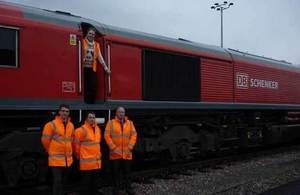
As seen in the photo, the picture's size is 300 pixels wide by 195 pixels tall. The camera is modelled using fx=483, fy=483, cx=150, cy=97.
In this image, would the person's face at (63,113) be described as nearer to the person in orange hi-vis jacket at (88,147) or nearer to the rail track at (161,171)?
the person in orange hi-vis jacket at (88,147)

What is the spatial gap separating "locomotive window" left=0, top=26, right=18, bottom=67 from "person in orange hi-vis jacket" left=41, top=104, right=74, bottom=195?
141cm

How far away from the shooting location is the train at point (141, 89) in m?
8.38

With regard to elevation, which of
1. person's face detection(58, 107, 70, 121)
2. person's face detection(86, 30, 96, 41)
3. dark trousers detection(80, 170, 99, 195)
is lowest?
dark trousers detection(80, 170, 99, 195)

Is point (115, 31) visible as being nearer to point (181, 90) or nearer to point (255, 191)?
point (181, 90)

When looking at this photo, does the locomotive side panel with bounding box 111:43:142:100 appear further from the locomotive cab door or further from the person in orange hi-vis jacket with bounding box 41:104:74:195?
the person in orange hi-vis jacket with bounding box 41:104:74:195

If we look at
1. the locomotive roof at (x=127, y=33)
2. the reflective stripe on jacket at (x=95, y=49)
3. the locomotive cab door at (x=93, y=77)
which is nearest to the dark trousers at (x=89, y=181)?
the locomotive cab door at (x=93, y=77)

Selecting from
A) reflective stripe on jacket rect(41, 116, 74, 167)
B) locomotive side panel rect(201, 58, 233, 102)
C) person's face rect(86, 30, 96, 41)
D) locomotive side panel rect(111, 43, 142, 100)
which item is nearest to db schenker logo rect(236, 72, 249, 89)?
locomotive side panel rect(201, 58, 233, 102)

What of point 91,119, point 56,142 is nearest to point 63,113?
point 56,142

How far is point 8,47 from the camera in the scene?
8242mm

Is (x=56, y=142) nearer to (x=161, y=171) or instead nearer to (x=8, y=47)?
(x=8, y=47)

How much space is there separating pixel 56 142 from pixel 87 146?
2.05 feet

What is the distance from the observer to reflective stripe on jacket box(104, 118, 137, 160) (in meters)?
8.72

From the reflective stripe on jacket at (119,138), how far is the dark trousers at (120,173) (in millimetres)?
117

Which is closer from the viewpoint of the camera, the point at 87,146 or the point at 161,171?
the point at 87,146
